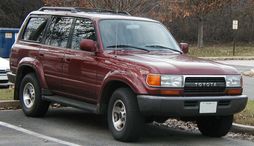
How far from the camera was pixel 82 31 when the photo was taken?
8.76 metres

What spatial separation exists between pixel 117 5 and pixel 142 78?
1801 cm

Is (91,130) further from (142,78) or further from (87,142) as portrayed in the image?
(142,78)

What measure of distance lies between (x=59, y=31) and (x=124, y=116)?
2.33 m

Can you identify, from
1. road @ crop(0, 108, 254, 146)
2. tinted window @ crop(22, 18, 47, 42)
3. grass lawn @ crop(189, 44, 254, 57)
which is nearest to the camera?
road @ crop(0, 108, 254, 146)

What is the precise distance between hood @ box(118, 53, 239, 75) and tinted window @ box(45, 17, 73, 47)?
1434 millimetres

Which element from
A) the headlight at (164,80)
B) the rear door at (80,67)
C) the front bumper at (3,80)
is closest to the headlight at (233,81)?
the headlight at (164,80)

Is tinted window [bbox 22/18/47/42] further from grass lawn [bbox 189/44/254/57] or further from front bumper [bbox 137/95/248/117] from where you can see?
grass lawn [bbox 189/44/254/57]

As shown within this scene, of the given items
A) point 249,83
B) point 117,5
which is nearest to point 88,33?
point 249,83

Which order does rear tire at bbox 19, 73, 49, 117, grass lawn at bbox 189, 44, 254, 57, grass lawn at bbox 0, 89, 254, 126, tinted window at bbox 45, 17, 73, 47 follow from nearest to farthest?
grass lawn at bbox 0, 89, 254, 126, tinted window at bbox 45, 17, 73, 47, rear tire at bbox 19, 73, 49, 117, grass lawn at bbox 189, 44, 254, 57

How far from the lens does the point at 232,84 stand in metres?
7.74

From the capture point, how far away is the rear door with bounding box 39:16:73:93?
8891 millimetres

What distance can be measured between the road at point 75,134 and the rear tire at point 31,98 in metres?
0.14

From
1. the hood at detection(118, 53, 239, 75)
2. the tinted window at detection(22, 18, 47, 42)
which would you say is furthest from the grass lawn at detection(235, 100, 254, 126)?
the tinted window at detection(22, 18, 47, 42)

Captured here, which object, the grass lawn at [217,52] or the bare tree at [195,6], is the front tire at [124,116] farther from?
the bare tree at [195,6]
